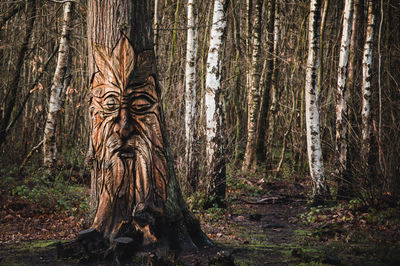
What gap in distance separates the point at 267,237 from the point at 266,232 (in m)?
0.57

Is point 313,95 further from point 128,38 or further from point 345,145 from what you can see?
point 128,38

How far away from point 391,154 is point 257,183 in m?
6.15

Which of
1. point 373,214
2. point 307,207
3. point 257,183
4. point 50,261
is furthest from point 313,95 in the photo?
point 50,261

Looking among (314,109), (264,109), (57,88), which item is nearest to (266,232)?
(314,109)

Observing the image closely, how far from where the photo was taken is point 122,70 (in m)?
4.61

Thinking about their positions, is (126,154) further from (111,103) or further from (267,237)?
(267,237)

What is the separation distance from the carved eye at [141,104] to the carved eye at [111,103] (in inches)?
8.3

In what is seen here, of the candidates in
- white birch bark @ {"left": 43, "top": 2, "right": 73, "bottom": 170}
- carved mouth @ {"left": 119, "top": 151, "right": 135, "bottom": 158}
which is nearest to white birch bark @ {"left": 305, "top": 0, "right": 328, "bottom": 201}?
carved mouth @ {"left": 119, "top": 151, "right": 135, "bottom": 158}

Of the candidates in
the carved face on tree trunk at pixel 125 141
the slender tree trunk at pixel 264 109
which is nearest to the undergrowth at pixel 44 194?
the carved face on tree trunk at pixel 125 141

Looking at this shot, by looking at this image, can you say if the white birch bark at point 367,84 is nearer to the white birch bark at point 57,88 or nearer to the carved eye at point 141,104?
the carved eye at point 141,104

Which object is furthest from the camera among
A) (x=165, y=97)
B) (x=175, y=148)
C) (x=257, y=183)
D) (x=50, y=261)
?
(x=257, y=183)

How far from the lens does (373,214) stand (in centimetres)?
689

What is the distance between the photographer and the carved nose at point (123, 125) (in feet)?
15.0

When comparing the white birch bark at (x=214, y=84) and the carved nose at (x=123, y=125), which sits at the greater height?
the white birch bark at (x=214, y=84)
